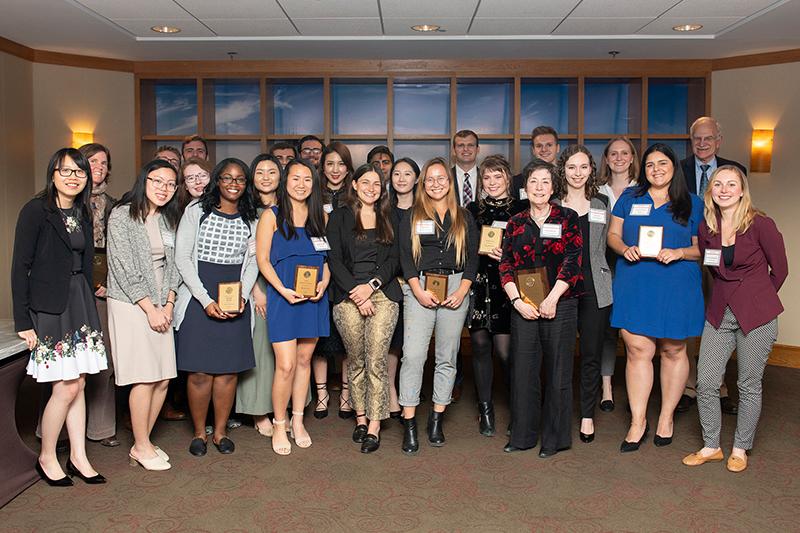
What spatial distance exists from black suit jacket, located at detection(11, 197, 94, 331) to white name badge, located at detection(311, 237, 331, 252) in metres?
1.22

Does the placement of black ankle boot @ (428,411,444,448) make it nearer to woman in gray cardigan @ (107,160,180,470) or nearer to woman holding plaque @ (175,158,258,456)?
woman holding plaque @ (175,158,258,456)

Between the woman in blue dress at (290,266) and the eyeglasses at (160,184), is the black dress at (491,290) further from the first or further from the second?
the eyeglasses at (160,184)

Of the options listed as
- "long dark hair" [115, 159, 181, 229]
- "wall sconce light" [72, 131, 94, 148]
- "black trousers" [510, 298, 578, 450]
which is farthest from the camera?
"wall sconce light" [72, 131, 94, 148]

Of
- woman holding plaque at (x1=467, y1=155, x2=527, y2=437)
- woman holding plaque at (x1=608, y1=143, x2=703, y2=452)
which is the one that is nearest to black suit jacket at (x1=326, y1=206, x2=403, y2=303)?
woman holding plaque at (x1=467, y1=155, x2=527, y2=437)

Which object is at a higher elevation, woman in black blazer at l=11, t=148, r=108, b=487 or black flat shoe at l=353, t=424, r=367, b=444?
woman in black blazer at l=11, t=148, r=108, b=487

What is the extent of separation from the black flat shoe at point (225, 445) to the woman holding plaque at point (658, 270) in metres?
2.15

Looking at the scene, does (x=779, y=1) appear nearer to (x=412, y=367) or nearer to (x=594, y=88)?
(x=594, y=88)

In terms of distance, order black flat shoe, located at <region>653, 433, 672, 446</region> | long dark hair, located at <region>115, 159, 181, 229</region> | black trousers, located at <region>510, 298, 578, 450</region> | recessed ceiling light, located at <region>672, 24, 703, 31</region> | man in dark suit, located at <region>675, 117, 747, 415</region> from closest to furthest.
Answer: long dark hair, located at <region>115, 159, 181, 229</region> → black trousers, located at <region>510, 298, 578, 450</region> → black flat shoe, located at <region>653, 433, 672, 446</region> → man in dark suit, located at <region>675, 117, 747, 415</region> → recessed ceiling light, located at <region>672, 24, 703, 31</region>

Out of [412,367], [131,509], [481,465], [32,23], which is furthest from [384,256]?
[32,23]

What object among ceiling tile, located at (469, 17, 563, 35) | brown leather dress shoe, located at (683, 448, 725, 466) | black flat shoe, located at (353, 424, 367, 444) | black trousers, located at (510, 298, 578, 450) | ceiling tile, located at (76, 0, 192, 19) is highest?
ceiling tile, located at (469, 17, 563, 35)

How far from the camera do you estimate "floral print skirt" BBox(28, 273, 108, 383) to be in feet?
10.6

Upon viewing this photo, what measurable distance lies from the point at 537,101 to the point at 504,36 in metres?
1.27

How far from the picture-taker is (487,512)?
320 cm

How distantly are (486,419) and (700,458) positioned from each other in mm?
1161
